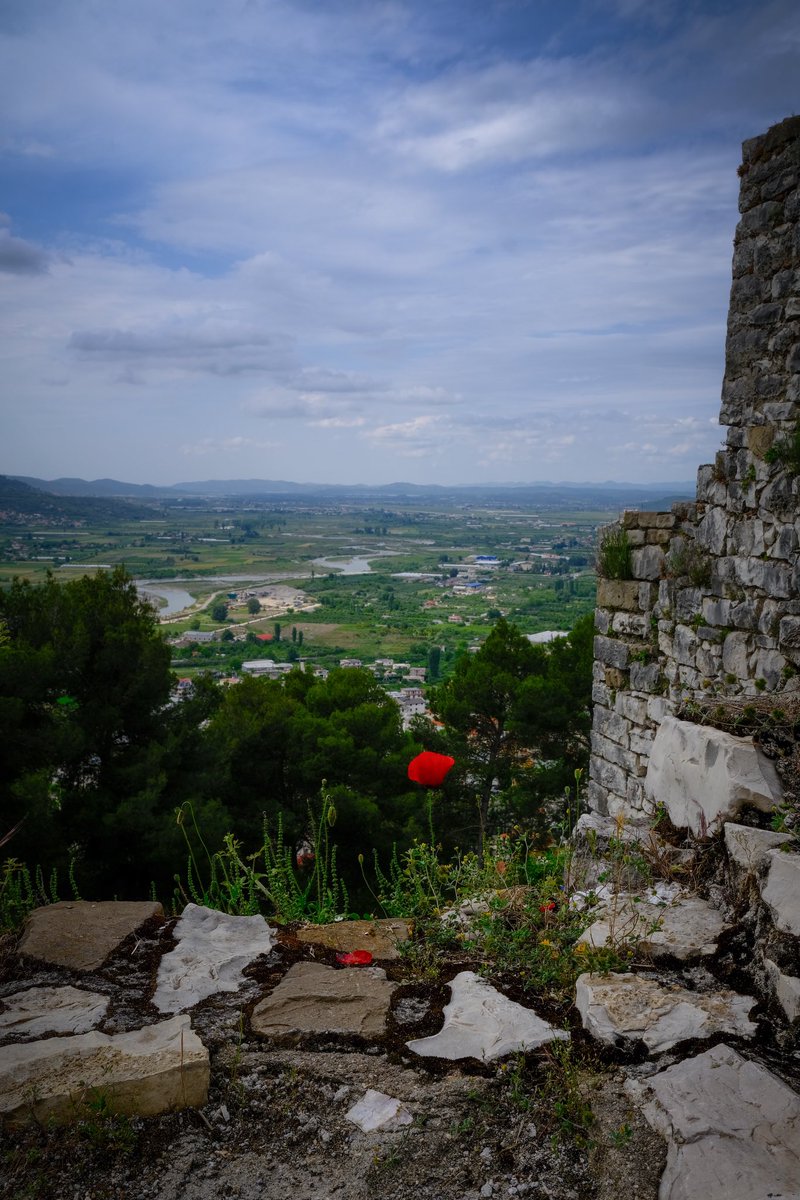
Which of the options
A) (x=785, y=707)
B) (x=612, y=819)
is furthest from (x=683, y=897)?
(x=612, y=819)

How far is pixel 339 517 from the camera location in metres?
156

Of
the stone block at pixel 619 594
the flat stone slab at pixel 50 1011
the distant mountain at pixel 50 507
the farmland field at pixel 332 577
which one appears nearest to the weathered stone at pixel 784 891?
the flat stone slab at pixel 50 1011

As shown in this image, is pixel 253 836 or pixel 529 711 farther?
pixel 529 711

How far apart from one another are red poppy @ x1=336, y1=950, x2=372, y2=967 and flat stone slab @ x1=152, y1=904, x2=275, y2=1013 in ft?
1.02

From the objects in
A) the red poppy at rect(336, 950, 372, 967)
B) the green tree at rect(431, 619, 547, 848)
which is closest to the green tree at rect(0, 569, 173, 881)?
the green tree at rect(431, 619, 547, 848)

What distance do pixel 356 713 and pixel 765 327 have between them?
28.8 ft

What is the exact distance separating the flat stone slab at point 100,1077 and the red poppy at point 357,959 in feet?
2.38

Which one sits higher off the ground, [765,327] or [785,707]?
[765,327]

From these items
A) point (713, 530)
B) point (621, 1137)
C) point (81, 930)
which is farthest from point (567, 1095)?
point (713, 530)

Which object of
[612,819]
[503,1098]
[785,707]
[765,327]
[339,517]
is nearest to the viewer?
[503,1098]

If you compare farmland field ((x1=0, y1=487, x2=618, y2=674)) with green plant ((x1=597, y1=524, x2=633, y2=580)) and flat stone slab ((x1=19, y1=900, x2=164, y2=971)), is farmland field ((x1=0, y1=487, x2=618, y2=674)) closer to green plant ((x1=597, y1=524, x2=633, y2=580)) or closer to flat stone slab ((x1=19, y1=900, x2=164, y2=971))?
green plant ((x1=597, y1=524, x2=633, y2=580))

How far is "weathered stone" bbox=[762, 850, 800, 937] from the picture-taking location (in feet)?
7.72

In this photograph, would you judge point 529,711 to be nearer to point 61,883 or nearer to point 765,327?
point 61,883

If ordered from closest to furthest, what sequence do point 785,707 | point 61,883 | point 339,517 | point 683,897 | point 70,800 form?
point 683,897 → point 785,707 → point 61,883 → point 70,800 → point 339,517
